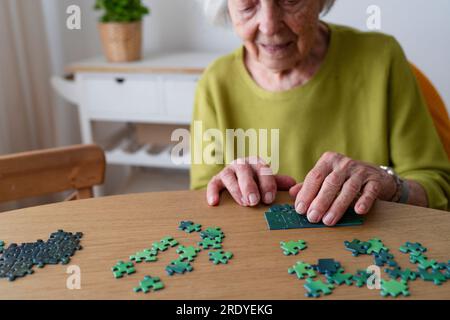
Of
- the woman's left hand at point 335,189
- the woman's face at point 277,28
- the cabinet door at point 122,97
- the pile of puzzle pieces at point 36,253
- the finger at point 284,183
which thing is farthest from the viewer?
the cabinet door at point 122,97

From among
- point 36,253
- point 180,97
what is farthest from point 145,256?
point 180,97

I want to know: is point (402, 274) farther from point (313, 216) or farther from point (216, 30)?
point (216, 30)

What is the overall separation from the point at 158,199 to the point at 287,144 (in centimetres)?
46

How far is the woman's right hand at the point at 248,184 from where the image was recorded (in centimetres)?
101

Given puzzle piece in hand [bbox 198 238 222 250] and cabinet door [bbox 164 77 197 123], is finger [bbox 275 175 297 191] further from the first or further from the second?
cabinet door [bbox 164 77 197 123]

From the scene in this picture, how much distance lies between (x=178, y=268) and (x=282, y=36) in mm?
665

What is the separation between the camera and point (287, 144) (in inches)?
54.1

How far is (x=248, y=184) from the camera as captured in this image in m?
1.01

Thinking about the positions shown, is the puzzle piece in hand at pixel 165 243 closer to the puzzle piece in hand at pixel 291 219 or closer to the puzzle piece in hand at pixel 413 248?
the puzzle piece in hand at pixel 291 219

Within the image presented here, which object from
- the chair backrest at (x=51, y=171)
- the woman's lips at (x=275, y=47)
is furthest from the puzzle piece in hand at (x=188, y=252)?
the woman's lips at (x=275, y=47)

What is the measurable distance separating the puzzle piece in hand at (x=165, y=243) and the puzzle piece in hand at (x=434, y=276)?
402mm

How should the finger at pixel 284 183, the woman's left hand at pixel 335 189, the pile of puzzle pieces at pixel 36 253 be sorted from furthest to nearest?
the finger at pixel 284 183
the woman's left hand at pixel 335 189
the pile of puzzle pieces at pixel 36 253

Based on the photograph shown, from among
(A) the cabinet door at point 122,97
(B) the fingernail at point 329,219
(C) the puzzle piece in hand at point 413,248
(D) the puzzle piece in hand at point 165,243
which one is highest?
(B) the fingernail at point 329,219

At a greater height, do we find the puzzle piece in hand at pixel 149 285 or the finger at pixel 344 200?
the finger at pixel 344 200
